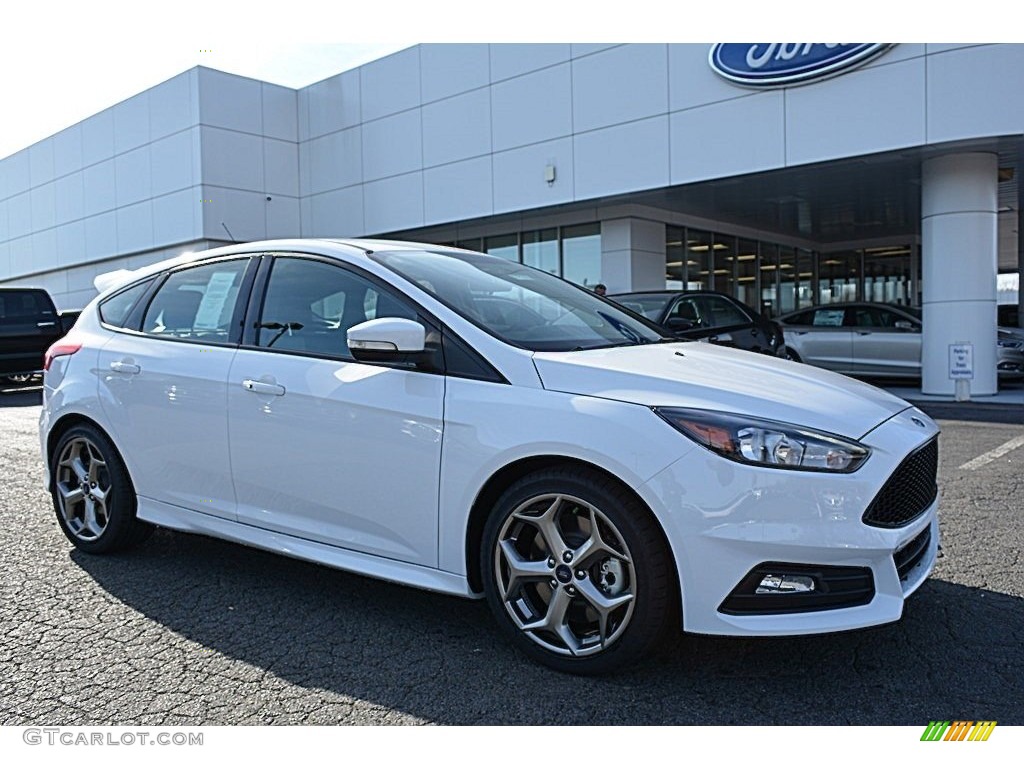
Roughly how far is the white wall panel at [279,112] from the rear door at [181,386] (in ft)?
58.8

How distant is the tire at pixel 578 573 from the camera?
2.92 meters

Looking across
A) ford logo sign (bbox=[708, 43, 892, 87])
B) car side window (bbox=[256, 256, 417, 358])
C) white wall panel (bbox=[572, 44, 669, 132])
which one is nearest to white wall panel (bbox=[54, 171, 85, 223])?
white wall panel (bbox=[572, 44, 669, 132])

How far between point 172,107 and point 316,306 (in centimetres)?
1952

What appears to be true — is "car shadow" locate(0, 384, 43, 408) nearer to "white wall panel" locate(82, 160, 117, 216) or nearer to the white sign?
"white wall panel" locate(82, 160, 117, 216)

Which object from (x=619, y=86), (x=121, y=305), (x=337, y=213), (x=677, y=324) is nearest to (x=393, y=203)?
(x=337, y=213)

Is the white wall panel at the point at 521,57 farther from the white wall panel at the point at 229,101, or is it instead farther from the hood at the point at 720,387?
the hood at the point at 720,387

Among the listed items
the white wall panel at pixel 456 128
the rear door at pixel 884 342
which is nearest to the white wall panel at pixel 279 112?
the white wall panel at pixel 456 128

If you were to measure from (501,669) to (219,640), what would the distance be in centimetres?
113

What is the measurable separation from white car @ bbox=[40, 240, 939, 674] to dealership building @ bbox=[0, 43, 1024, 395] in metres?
9.58

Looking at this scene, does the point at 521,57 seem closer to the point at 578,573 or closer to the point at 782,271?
the point at 782,271

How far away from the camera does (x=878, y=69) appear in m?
12.1

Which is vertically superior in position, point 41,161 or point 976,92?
point 41,161

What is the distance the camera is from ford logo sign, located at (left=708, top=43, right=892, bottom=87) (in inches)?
483

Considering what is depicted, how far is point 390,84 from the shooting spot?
1884cm
